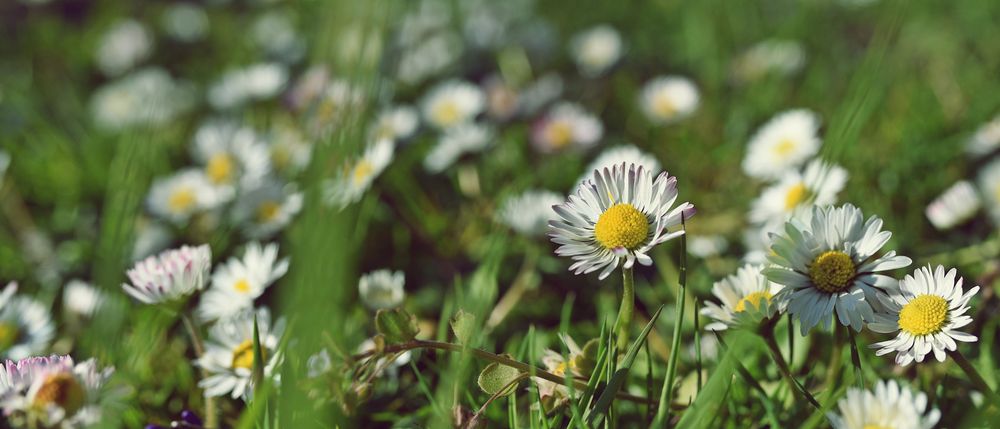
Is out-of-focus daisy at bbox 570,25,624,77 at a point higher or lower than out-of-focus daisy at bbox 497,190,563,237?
higher

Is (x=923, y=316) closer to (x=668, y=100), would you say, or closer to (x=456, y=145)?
(x=456, y=145)

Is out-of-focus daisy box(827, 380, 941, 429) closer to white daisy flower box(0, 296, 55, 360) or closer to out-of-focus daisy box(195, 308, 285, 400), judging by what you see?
out-of-focus daisy box(195, 308, 285, 400)

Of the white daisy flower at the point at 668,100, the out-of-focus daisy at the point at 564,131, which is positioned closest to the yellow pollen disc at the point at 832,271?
the out-of-focus daisy at the point at 564,131

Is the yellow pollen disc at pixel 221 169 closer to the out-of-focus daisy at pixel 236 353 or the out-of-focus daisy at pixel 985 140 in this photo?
the out-of-focus daisy at pixel 236 353

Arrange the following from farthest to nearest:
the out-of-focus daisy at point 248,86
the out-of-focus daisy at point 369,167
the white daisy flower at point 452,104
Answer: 1. the out-of-focus daisy at point 248,86
2. the white daisy flower at point 452,104
3. the out-of-focus daisy at point 369,167

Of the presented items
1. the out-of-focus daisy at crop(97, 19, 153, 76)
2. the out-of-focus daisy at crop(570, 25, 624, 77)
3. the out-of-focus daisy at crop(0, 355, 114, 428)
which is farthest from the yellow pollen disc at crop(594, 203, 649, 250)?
the out-of-focus daisy at crop(97, 19, 153, 76)

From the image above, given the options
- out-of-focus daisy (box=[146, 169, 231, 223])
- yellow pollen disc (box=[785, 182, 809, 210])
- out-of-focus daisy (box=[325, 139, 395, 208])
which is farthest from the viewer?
out-of-focus daisy (box=[146, 169, 231, 223])

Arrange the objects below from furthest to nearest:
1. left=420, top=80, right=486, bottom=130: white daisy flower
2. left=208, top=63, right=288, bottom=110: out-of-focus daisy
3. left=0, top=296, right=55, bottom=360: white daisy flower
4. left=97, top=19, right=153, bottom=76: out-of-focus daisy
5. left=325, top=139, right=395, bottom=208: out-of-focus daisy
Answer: left=97, top=19, right=153, bottom=76: out-of-focus daisy
left=208, top=63, right=288, bottom=110: out-of-focus daisy
left=420, top=80, right=486, bottom=130: white daisy flower
left=325, top=139, right=395, bottom=208: out-of-focus daisy
left=0, top=296, right=55, bottom=360: white daisy flower

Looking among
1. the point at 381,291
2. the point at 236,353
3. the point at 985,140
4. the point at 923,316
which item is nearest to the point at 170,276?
the point at 236,353
